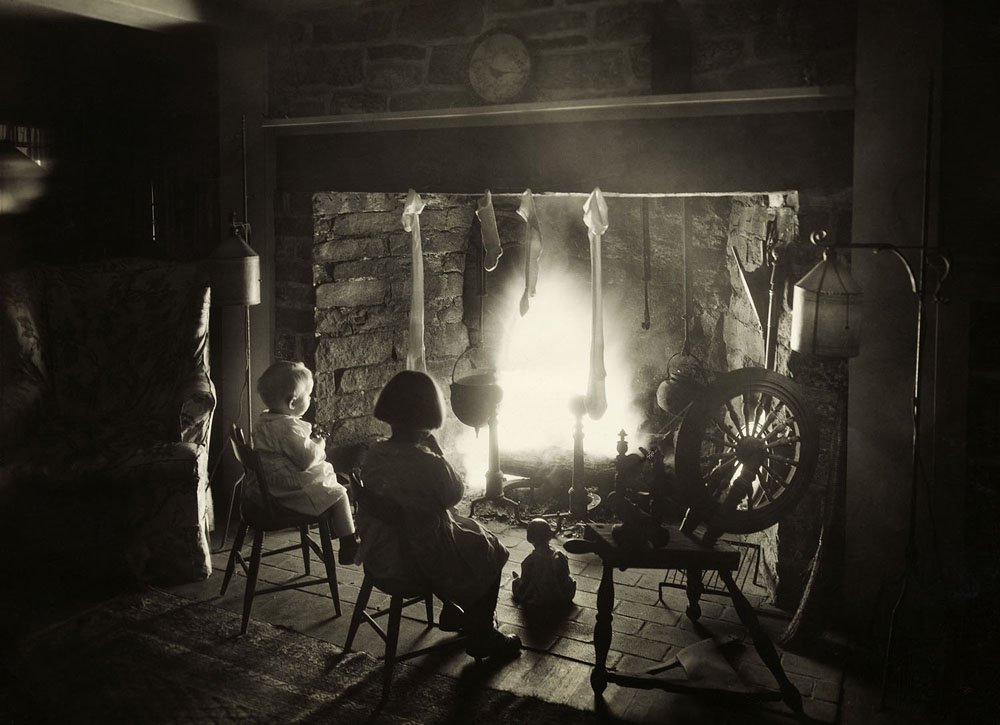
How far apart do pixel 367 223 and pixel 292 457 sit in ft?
5.87

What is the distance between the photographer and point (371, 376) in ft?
17.7

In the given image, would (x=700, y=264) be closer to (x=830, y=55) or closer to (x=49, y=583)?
(x=830, y=55)

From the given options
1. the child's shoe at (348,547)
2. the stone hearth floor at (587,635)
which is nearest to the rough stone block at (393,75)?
the child's shoe at (348,547)

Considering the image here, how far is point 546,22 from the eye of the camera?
416 centimetres

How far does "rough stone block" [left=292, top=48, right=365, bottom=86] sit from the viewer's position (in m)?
4.73

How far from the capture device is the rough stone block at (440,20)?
4359 millimetres

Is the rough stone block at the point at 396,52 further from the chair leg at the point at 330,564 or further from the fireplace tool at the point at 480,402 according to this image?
the chair leg at the point at 330,564

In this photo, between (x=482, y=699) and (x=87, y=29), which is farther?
(x=87, y=29)

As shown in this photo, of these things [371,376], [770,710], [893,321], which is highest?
[893,321]

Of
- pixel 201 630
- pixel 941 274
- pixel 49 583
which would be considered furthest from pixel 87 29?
pixel 941 274

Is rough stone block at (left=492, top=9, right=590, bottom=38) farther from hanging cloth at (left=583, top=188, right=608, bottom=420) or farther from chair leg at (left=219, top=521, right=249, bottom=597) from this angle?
chair leg at (left=219, top=521, right=249, bottom=597)

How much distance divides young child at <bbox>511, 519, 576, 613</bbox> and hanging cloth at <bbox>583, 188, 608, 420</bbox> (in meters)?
0.96

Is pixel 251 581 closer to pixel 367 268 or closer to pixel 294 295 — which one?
pixel 294 295

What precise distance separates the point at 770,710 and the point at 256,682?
1820 mm
